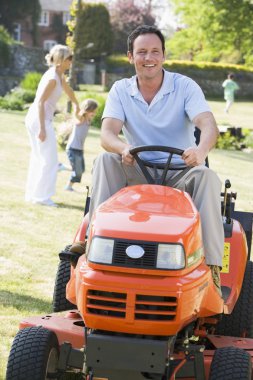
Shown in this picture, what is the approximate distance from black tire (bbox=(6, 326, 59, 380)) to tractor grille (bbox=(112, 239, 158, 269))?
0.65 m

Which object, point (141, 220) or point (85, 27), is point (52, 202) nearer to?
point (141, 220)

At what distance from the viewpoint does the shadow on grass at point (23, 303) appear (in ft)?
20.9

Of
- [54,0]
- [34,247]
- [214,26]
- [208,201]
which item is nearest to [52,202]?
[34,247]

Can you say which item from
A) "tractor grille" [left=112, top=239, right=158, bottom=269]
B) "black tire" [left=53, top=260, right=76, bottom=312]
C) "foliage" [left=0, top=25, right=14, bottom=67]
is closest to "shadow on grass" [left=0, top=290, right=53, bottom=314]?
"black tire" [left=53, top=260, right=76, bottom=312]

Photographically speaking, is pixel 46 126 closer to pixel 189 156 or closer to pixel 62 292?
pixel 62 292

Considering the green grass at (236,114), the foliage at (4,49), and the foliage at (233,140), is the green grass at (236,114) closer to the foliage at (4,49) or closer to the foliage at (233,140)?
the foliage at (233,140)

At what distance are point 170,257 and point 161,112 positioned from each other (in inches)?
53.2

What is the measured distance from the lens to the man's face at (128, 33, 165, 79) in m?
5.19

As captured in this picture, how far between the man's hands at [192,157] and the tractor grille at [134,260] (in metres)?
0.80

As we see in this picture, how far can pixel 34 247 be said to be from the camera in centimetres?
866

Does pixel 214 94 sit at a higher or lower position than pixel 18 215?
lower

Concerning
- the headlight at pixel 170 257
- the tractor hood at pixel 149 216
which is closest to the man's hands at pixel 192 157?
the tractor hood at pixel 149 216

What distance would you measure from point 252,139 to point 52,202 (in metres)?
14.5

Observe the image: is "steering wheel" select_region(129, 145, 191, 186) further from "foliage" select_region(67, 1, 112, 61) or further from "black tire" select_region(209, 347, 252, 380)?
"foliage" select_region(67, 1, 112, 61)
